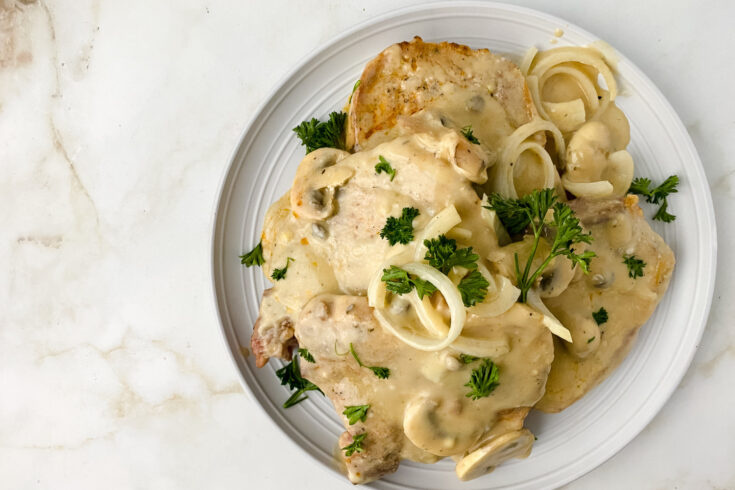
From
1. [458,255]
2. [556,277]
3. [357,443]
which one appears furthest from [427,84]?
[357,443]

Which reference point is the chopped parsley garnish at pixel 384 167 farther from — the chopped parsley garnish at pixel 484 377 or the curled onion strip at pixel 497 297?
the chopped parsley garnish at pixel 484 377

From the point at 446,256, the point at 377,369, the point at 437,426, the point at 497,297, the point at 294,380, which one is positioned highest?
the point at 446,256

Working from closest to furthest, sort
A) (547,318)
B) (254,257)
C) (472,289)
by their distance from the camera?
(472,289)
(547,318)
(254,257)

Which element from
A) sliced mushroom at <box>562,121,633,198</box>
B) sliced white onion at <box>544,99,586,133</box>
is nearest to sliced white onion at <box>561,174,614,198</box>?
sliced mushroom at <box>562,121,633,198</box>

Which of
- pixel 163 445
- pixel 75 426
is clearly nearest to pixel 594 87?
pixel 163 445

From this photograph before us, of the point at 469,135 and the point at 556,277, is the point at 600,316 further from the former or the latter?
the point at 469,135

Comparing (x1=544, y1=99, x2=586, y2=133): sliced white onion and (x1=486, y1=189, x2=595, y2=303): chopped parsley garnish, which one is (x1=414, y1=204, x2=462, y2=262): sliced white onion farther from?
(x1=544, y1=99, x2=586, y2=133): sliced white onion
